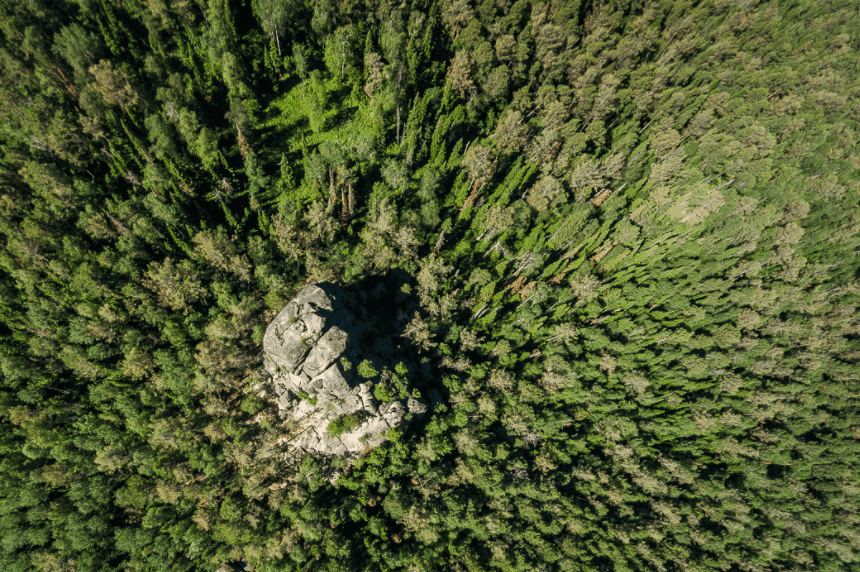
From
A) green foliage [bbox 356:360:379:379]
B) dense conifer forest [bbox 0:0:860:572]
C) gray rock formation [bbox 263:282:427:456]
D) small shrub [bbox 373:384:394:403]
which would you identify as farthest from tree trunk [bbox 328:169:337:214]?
small shrub [bbox 373:384:394:403]

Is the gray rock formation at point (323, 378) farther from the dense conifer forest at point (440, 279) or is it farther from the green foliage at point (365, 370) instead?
the dense conifer forest at point (440, 279)

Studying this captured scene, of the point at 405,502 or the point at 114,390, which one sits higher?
the point at 114,390

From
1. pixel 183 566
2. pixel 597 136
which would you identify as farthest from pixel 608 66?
pixel 183 566

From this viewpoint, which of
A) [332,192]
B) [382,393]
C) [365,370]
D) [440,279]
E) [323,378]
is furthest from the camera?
[332,192]

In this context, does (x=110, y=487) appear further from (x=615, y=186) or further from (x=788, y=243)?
(x=788, y=243)

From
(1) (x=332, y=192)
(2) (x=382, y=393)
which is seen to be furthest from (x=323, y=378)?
(1) (x=332, y=192)

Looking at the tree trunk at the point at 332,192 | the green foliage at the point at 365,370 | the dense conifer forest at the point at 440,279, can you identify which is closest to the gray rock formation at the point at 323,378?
the green foliage at the point at 365,370

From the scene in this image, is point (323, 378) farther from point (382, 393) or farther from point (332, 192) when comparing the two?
point (332, 192)
